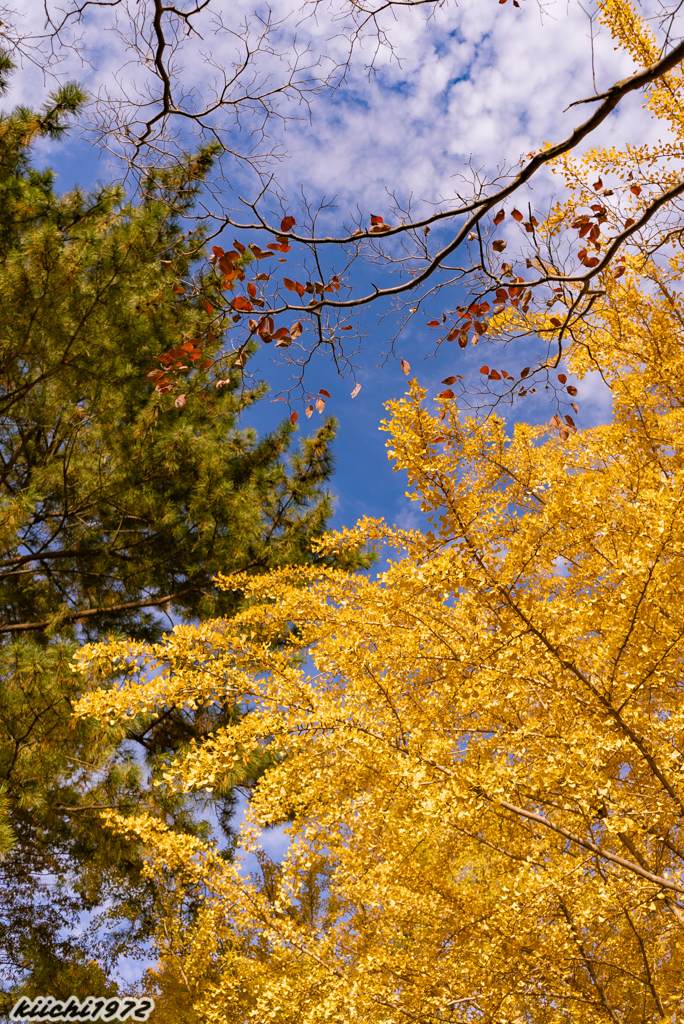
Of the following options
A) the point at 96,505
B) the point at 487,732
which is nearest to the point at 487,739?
the point at 487,732

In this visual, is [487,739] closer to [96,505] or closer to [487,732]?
[487,732]

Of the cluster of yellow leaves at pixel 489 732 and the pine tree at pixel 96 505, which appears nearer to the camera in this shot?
the cluster of yellow leaves at pixel 489 732

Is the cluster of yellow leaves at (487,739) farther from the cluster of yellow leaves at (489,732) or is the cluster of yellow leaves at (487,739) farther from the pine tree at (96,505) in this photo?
the pine tree at (96,505)

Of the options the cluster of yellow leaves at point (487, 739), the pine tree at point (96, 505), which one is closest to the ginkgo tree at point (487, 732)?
the cluster of yellow leaves at point (487, 739)

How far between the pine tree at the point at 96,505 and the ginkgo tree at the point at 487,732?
1.46m

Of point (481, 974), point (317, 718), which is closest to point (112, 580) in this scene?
point (317, 718)

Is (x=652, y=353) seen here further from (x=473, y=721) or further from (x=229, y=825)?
(x=229, y=825)

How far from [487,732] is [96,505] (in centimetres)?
514

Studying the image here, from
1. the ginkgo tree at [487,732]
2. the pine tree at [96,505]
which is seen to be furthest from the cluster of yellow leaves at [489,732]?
the pine tree at [96,505]

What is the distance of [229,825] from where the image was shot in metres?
8.15

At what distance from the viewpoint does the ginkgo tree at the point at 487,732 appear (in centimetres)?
279

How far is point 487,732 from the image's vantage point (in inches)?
143

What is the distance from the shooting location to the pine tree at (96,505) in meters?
5.72

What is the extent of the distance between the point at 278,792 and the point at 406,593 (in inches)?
78.6
